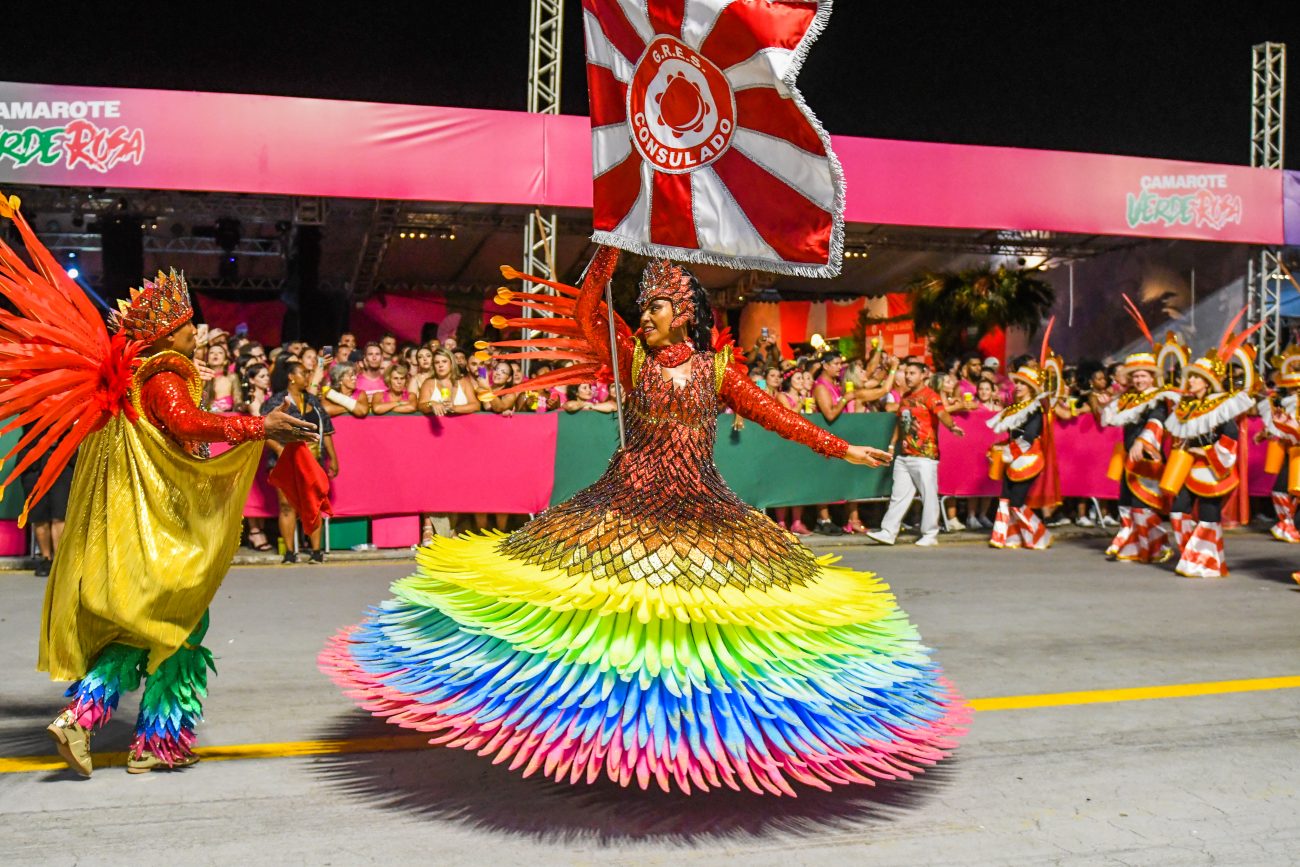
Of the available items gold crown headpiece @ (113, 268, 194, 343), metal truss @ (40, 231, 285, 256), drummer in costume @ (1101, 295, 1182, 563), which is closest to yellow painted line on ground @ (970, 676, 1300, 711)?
gold crown headpiece @ (113, 268, 194, 343)

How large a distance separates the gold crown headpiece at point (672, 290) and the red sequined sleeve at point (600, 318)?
15 centimetres

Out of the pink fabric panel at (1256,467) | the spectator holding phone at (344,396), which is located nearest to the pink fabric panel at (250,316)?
the spectator holding phone at (344,396)

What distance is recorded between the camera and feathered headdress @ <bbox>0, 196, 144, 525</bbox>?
3908 mm

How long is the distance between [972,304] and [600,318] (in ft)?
48.7

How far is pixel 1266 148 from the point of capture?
46.8 feet

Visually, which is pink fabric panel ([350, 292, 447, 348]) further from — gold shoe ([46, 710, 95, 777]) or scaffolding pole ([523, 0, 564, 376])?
gold shoe ([46, 710, 95, 777])

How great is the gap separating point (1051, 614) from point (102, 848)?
19.1 ft

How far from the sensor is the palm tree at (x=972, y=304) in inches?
711

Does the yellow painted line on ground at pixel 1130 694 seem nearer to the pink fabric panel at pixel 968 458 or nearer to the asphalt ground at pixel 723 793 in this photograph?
the asphalt ground at pixel 723 793

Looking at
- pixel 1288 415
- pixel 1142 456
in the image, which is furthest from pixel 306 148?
pixel 1288 415

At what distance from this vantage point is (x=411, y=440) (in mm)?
9758

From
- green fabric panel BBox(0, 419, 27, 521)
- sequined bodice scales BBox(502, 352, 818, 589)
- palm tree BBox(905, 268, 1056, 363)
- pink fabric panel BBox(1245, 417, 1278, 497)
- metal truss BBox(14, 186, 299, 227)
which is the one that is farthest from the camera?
palm tree BBox(905, 268, 1056, 363)

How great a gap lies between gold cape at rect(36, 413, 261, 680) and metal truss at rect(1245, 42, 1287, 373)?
13.1m

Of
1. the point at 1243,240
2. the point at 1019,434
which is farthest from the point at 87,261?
the point at 1243,240
